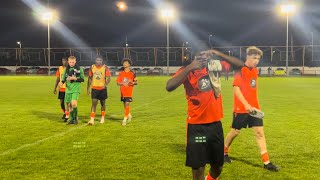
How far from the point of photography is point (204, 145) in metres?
4.52

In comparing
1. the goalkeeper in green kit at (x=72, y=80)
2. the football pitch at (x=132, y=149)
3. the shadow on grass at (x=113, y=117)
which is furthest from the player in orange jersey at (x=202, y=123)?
the shadow on grass at (x=113, y=117)

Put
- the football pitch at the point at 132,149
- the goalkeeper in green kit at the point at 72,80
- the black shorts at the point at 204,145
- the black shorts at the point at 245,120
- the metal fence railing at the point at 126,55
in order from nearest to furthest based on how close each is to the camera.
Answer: the black shorts at the point at 204,145 < the football pitch at the point at 132,149 < the black shorts at the point at 245,120 < the goalkeeper in green kit at the point at 72,80 < the metal fence railing at the point at 126,55

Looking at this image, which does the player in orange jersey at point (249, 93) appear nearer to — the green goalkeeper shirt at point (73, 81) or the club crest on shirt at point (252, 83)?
the club crest on shirt at point (252, 83)

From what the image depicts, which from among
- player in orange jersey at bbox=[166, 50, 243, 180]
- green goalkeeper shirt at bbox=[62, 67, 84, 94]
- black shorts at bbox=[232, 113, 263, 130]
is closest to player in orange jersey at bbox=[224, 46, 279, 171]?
black shorts at bbox=[232, 113, 263, 130]

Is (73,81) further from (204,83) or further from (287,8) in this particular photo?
(287,8)

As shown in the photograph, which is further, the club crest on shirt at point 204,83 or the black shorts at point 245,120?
the black shorts at point 245,120

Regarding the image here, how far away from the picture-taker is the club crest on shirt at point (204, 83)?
453 cm

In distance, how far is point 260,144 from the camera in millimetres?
6859

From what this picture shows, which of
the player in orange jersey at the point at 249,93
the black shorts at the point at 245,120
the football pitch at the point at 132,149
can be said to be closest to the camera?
the player in orange jersey at the point at 249,93

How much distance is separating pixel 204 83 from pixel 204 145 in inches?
28.3

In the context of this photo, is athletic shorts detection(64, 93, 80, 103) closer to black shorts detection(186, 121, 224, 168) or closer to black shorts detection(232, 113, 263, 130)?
black shorts detection(232, 113, 263, 130)

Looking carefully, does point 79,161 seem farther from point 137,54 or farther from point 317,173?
point 137,54

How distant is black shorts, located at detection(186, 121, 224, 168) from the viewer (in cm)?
448

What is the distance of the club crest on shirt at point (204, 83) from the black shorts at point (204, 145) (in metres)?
0.43
